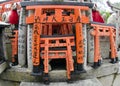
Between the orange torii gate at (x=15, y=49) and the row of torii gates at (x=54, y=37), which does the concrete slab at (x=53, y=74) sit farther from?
the orange torii gate at (x=15, y=49)

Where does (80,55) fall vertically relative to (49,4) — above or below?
below

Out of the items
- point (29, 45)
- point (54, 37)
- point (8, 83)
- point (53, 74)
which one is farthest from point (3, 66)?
point (54, 37)

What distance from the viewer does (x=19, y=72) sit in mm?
6668

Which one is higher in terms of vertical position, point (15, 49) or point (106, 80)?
point (15, 49)

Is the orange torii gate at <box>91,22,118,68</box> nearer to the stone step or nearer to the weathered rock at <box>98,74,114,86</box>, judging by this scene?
the weathered rock at <box>98,74,114,86</box>

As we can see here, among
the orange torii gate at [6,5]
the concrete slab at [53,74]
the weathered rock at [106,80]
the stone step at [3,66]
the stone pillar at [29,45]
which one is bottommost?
the weathered rock at [106,80]

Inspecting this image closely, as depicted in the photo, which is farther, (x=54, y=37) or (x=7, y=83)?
(x=7, y=83)

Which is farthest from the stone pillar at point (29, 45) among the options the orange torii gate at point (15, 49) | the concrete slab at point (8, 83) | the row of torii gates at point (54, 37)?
the orange torii gate at point (15, 49)

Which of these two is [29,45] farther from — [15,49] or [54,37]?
[15,49]

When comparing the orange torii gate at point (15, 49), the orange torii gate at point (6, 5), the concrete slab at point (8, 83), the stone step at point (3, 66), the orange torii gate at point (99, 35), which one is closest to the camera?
the stone step at point (3, 66)

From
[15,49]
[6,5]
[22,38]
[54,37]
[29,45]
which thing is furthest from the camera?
[6,5]

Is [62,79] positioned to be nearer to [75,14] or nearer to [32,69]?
[32,69]

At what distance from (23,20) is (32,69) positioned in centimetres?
122

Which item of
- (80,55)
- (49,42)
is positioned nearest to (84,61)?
(80,55)
